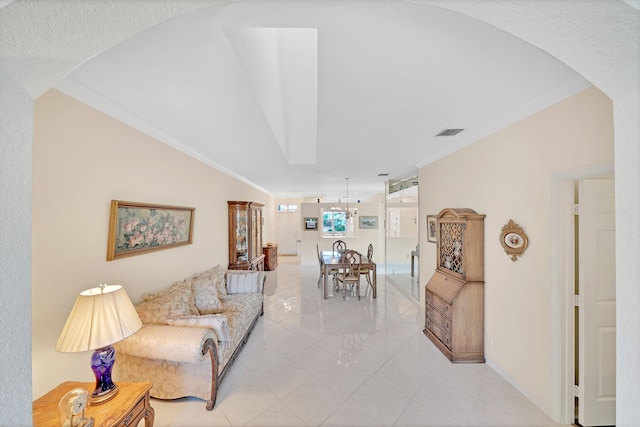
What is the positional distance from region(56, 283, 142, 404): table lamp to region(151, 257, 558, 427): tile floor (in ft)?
2.53

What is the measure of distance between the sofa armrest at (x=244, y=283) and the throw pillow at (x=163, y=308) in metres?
1.18

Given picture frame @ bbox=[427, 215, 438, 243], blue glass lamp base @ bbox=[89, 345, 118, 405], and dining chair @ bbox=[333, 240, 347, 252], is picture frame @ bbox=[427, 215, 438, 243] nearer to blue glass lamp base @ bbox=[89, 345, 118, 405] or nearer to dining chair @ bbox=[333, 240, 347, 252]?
dining chair @ bbox=[333, 240, 347, 252]

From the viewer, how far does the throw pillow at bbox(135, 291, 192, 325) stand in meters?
2.22

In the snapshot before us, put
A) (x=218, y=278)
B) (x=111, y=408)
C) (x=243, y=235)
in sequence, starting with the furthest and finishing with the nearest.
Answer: (x=243, y=235)
(x=218, y=278)
(x=111, y=408)

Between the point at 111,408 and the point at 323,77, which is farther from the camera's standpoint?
the point at 323,77

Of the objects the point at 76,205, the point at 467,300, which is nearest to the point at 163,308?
the point at 76,205

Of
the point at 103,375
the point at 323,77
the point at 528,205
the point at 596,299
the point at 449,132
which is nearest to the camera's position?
the point at 103,375

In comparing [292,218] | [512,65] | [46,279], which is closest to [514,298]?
[512,65]

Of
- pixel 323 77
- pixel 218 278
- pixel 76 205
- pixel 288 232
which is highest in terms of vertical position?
pixel 323 77

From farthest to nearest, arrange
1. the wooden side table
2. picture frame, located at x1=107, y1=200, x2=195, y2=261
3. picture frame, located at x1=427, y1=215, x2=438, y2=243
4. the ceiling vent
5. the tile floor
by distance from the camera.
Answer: picture frame, located at x1=427, y1=215, x2=438, y2=243
the ceiling vent
picture frame, located at x1=107, y1=200, x2=195, y2=261
the tile floor
the wooden side table

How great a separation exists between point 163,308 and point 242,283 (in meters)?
1.61

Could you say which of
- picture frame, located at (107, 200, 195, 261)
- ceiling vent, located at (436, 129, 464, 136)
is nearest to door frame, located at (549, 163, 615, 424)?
ceiling vent, located at (436, 129, 464, 136)

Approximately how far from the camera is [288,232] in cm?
1084

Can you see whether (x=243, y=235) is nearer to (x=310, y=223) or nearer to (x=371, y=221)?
(x=310, y=223)
